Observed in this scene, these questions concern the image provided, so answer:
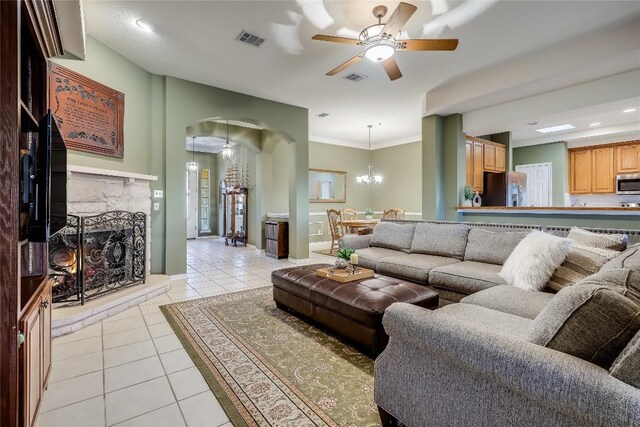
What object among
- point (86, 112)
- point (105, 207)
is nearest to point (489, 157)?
point (105, 207)

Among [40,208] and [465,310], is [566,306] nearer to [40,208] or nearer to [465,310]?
[465,310]

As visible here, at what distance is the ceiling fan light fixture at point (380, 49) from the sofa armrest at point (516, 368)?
7.70 ft

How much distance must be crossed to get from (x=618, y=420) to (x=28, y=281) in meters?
2.68

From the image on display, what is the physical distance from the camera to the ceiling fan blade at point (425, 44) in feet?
9.16

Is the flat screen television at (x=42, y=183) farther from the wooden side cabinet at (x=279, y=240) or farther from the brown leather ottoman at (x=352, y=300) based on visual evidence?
the wooden side cabinet at (x=279, y=240)

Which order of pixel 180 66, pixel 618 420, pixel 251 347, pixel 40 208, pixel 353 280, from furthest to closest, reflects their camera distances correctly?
pixel 180 66
pixel 353 280
pixel 251 347
pixel 40 208
pixel 618 420

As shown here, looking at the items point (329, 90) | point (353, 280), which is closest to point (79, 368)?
point (353, 280)

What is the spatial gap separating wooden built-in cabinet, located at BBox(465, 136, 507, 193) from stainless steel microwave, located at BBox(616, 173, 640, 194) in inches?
94.9

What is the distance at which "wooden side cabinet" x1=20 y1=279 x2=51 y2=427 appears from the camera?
1.34 meters

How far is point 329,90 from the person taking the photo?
5.07 m

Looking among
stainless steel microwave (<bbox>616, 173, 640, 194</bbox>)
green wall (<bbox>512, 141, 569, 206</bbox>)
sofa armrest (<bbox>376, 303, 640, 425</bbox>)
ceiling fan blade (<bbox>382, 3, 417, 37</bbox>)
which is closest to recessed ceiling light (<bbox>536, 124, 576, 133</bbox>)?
green wall (<bbox>512, 141, 569, 206</bbox>)

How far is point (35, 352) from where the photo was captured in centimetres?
153

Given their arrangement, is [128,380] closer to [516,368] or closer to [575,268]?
[516,368]

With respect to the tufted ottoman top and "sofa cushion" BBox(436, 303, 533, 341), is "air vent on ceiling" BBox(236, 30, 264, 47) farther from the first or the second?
"sofa cushion" BBox(436, 303, 533, 341)
